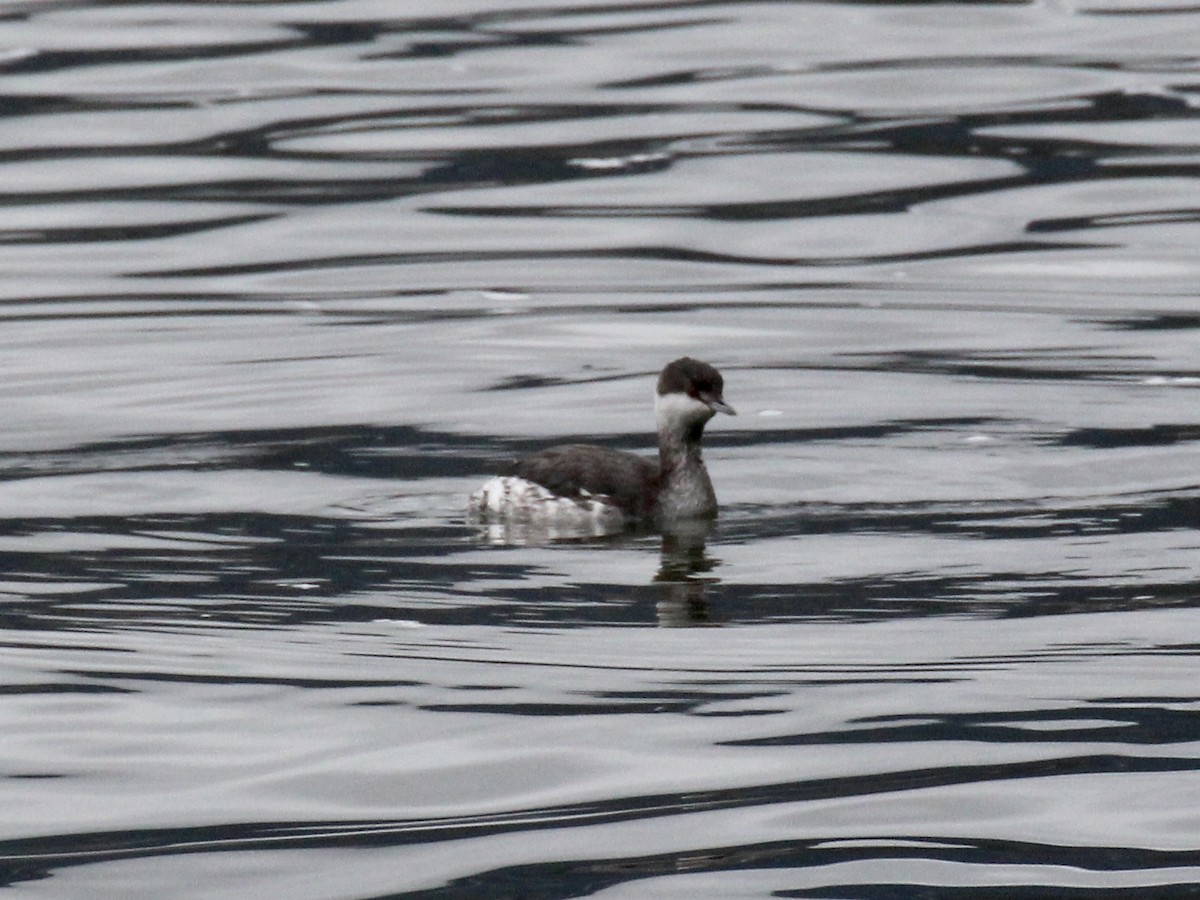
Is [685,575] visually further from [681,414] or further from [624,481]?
[681,414]

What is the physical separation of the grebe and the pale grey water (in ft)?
0.91

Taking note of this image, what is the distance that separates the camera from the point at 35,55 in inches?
1006

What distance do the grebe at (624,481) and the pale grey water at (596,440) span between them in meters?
0.28

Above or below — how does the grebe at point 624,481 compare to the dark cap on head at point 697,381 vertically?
below

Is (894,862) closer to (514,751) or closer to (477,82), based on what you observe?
(514,751)

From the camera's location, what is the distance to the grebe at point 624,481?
38.9 feet

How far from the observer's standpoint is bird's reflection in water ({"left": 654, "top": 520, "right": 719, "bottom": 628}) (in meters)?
10.2

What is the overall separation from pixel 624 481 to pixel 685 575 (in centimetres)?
112

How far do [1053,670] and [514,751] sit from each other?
6.70 feet

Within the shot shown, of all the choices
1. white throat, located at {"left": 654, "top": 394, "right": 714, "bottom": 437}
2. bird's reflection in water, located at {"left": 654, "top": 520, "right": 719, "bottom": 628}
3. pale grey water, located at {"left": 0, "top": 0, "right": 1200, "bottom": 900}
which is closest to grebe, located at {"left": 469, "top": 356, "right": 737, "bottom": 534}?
white throat, located at {"left": 654, "top": 394, "right": 714, "bottom": 437}

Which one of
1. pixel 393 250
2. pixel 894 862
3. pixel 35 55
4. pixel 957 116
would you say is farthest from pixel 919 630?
pixel 35 55

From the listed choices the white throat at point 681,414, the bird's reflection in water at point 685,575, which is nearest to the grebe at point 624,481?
the white throat at point 681,414

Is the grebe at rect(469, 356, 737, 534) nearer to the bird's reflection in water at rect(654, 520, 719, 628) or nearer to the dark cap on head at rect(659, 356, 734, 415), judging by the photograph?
the dark cap on head at rect(659, 356, 734, 415)

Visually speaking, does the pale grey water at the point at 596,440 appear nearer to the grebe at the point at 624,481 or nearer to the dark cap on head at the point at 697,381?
the grebe at the point at 624,481
